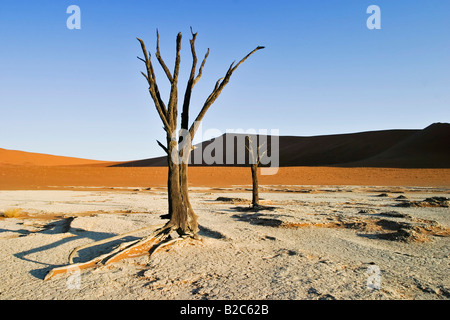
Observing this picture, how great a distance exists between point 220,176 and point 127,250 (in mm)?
32158

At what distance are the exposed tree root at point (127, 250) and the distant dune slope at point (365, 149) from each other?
138 feet

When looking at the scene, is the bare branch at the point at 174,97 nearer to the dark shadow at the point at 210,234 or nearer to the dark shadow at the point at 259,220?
the dark shadow at the point at 210,234

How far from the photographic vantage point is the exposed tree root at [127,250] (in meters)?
4.31

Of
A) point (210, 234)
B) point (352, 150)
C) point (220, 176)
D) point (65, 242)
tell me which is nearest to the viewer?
point (65, 242)

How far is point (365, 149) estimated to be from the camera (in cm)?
6619

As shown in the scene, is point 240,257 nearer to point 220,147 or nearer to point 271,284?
point 271,284

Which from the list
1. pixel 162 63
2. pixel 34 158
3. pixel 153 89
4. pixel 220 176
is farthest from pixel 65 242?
pixel 34 158

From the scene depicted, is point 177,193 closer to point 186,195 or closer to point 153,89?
point 186,195

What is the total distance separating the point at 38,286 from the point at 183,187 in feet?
8.29

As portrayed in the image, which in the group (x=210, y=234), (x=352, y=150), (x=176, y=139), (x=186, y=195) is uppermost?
(x=352, y=150)

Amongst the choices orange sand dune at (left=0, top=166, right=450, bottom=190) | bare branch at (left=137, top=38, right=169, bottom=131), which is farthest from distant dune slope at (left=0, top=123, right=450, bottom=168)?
bare branch at (left=137, top=38, right=169, bottom=131)

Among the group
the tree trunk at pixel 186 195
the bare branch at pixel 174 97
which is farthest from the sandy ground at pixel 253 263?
the bare branch at pixel 174 97

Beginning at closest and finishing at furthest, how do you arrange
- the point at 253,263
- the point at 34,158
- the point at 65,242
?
the point at 253,263
the point at 65,242
the point at 34,158
